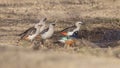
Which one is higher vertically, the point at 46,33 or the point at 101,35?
the point at 46,33

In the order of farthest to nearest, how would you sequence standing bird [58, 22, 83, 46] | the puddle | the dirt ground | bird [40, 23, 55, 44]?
the dirt ground
the puddle
bird [40, 23, 55, 44]
standing bird [58, 22, 83, 46]

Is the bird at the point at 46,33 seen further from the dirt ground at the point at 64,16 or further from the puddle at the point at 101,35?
the puddle at the point at 101,35

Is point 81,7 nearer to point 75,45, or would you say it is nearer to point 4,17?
point 4,17

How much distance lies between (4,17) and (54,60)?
15.8 meters

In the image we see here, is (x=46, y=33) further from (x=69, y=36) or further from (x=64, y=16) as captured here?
(x=64, y=16)

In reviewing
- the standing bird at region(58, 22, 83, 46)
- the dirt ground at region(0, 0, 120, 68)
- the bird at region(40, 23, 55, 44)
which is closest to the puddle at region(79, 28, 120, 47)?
the dirt ground at region(0, 0, 120, 68)

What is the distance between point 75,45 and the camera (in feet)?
32.6

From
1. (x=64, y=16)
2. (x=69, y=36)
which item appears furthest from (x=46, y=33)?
(x=64, y=16)

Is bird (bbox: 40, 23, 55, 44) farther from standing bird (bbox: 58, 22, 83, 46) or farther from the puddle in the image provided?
the puddle

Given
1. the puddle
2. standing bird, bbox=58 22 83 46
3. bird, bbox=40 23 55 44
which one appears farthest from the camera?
the puddle

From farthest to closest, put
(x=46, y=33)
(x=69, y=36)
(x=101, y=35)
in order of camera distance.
A: (x=101, y=35) → (x=46, y=33) → (x=69, y=36)

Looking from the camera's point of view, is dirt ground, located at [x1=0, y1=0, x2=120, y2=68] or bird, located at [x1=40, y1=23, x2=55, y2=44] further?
dirt ground, located at [x1=0, y1=0, x2=120, y2=68]

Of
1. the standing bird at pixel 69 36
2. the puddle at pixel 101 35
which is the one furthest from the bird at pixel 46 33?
the puddle at pixel 101 35

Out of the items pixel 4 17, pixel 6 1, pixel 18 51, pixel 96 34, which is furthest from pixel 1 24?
pixel 18 51
